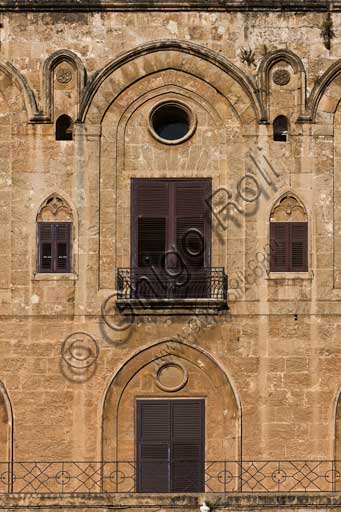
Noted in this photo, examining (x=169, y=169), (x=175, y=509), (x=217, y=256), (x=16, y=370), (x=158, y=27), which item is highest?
(x=158, y=27)

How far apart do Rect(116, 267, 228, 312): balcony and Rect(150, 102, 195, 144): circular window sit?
3.43 metres

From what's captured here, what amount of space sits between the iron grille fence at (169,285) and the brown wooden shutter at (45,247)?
5.86 ft

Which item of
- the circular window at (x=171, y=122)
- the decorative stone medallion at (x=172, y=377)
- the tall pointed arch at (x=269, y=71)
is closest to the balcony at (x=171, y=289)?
the decorative stone medallion at (x=172, y=377)

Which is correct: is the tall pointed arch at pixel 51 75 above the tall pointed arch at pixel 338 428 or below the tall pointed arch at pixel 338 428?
above

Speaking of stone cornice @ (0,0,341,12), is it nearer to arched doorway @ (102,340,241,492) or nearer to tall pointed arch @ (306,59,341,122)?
tall pointed arch @ (306,59,341,122)

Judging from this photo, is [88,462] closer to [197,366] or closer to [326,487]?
[197,366]

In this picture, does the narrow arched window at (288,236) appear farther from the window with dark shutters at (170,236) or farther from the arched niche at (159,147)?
the window with dark shutters at (170,236)

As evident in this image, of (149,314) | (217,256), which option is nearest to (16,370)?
(149,314)

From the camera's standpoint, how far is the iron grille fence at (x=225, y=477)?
32.6 m

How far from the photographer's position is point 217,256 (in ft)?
110

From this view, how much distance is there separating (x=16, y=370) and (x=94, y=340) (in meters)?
2.08

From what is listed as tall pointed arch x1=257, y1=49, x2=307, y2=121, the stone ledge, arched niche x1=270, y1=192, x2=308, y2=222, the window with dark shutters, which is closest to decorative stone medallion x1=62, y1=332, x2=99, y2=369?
the window with dark shutters

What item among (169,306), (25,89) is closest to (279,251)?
(169,306)

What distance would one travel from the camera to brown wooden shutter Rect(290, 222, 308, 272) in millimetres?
33438
